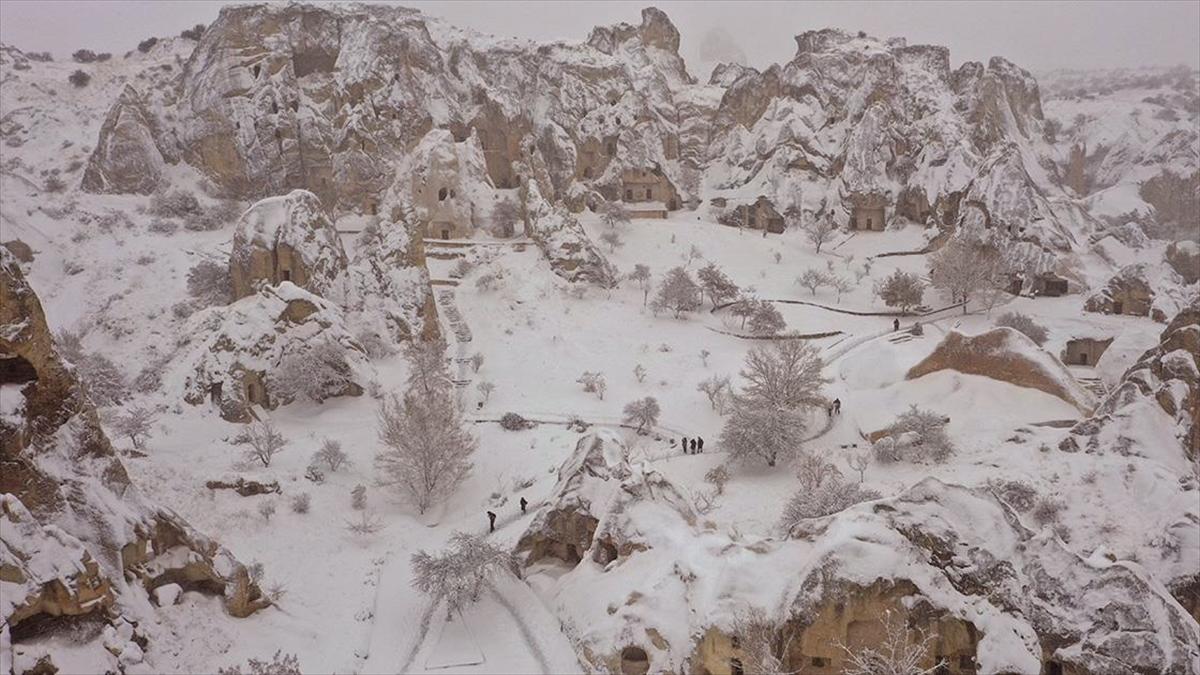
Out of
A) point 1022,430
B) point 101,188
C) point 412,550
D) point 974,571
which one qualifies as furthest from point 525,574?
point 101,188

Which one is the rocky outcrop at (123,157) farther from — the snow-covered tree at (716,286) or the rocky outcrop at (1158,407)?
the rocky outcrop at (1158,407)

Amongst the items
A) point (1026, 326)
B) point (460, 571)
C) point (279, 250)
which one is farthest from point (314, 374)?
point (1026, 326)

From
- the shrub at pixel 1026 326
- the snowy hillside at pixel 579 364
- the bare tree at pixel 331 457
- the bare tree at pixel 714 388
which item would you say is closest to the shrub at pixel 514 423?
the snowy hillside at pixel 579 364

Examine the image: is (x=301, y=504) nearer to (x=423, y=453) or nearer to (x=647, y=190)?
(x=423, y=453)

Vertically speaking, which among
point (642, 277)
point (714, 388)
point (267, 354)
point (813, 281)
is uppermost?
point (642, 277)

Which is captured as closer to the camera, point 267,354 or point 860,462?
point 860,462

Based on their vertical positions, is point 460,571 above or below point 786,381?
below
